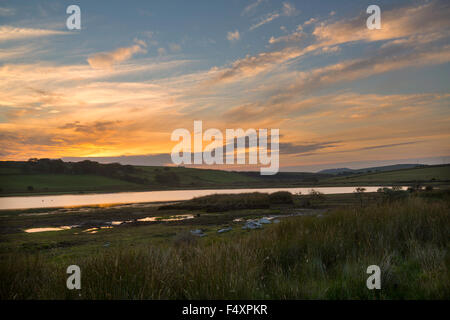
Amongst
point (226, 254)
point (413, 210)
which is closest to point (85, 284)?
point (226, 254)

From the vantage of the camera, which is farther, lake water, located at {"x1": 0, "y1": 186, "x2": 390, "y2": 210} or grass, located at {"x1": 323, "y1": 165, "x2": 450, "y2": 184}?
grass, located at {"x1": 323, "y1": 165, "x2": 450, "y2": 184}

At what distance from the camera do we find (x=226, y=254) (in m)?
6.21

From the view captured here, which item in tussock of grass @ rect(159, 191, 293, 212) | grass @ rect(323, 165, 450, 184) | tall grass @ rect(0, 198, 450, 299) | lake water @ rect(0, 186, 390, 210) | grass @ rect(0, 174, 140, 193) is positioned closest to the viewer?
tall grass @ rect(0, 198, 450, 299)

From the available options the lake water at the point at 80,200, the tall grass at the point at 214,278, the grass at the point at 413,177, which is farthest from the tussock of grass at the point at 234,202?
the grass at the point at 413,177

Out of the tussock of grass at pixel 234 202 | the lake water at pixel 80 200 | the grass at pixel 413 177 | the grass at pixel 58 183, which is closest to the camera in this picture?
the tussock of grass at pixel 234 202

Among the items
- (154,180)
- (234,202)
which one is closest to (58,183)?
(154,180)

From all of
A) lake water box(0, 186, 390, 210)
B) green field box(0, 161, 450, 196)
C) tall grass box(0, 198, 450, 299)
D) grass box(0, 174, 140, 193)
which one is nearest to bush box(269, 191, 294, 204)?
lake water box(0, 186, 390, 210)

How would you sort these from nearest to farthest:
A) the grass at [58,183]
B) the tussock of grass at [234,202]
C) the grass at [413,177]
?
1. the tussock of grass at [234,202]
2. the grass at [413,177]
3. the grass at [58,183]

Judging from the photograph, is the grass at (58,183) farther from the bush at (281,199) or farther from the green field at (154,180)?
the bush at (281,199)

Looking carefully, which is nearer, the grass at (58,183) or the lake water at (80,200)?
the lake water at (80,200)

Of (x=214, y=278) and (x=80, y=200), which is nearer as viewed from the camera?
(x=214, y=278)

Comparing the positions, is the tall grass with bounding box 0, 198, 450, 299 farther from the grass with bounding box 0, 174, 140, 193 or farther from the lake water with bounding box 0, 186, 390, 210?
the grass with bounding box 0, 174, 140, 193

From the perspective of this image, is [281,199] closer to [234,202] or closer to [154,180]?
[234,202]

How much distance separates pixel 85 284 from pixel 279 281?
3.50 m
